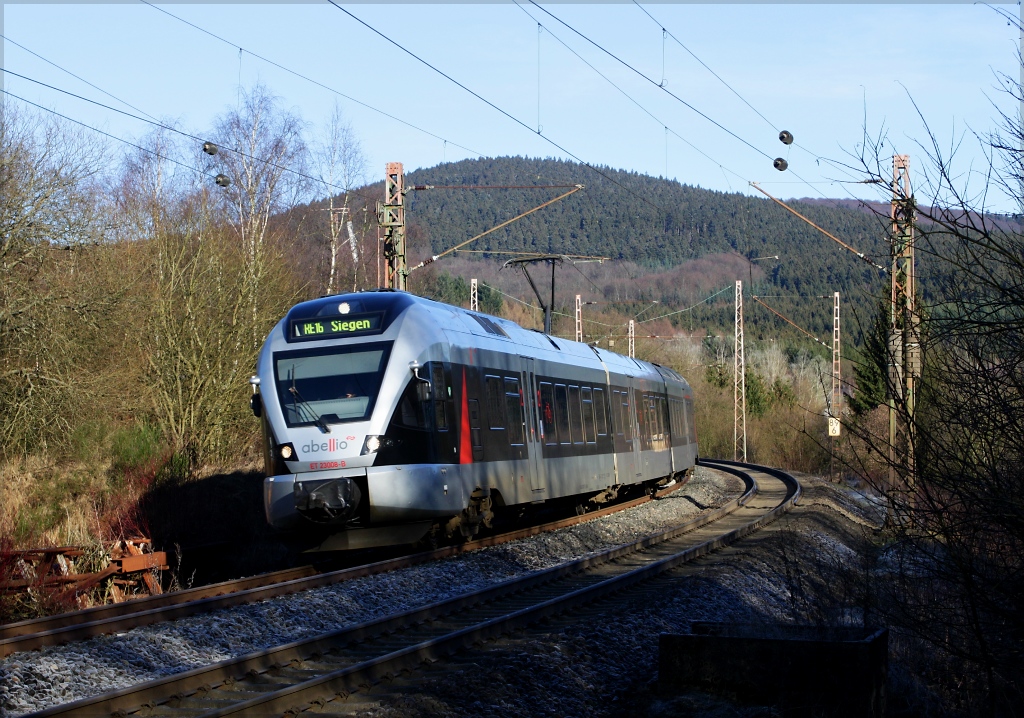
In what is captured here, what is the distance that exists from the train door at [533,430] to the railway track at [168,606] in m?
2.55

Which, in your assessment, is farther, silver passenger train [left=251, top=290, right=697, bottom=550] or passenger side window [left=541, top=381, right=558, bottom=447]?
passenger side window [left=541, top=381, right=558, bottom=447]

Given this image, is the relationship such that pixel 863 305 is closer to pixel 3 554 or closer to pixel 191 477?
pixel 3 554

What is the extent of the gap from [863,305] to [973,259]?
1.94 m

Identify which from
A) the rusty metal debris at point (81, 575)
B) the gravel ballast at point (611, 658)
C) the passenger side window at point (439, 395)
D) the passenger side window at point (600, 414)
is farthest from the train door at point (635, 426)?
the rusty metal debris at point (81, 575)

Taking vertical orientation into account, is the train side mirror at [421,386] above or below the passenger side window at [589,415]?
above

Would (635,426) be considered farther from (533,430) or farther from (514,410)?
(514,410)

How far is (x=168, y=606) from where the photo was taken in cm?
1065

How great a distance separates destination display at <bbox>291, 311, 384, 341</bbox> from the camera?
14102 millimetres

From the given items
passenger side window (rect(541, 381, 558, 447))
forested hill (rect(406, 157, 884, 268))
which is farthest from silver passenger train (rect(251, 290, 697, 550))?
forested hill (rect(406, 157, 884, 268))

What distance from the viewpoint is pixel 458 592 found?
41.0ft

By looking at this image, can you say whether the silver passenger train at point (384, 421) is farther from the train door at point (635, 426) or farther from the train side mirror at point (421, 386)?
the train door at point (635, 426)

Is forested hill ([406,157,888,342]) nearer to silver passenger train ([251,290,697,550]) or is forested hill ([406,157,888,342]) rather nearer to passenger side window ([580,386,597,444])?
passenger side window ([580,386,597,444])

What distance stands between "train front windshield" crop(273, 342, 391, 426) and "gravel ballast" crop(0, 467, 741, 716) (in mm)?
2044

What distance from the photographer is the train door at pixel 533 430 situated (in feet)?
57.9
